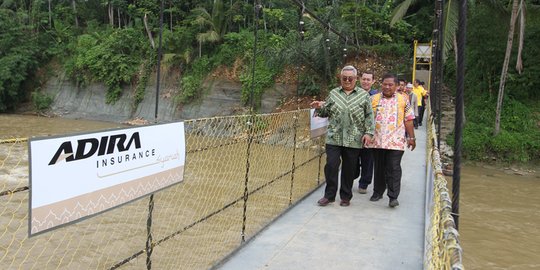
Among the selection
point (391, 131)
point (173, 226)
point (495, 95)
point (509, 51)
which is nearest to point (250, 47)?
point (495, 95)

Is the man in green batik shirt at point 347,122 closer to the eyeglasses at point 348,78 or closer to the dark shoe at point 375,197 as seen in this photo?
the eyeglasses at point 348,78

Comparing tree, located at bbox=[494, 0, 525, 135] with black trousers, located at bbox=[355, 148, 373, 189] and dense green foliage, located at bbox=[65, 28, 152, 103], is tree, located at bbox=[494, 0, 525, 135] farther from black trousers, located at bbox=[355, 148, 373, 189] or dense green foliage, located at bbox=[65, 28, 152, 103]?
dense green foliage, located at bbox=[65, 28, 152, 103]

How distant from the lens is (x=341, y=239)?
3430 millimetres

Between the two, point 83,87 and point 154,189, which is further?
point 83,87

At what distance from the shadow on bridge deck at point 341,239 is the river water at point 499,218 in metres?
1.89

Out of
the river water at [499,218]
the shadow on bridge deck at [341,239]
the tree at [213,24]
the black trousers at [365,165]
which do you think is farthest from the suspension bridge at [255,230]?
the tree at [213,24]

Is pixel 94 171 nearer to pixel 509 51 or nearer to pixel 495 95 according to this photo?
pixel 509 51

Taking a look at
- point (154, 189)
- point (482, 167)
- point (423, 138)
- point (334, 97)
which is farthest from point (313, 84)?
point (154, 189)

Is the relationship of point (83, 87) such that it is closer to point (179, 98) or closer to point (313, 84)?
point (179, 98)

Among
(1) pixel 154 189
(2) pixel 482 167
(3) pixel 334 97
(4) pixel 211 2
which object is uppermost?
(4) pixel 211 2

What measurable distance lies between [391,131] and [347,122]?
0.44m

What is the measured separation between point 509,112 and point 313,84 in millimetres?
6380

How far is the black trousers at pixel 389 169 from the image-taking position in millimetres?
4082

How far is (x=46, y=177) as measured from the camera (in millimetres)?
1599
